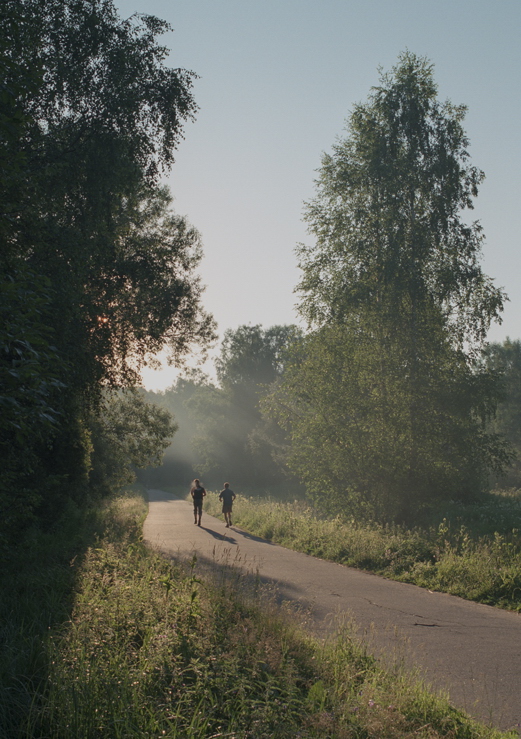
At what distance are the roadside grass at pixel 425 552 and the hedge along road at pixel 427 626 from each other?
0.51 m

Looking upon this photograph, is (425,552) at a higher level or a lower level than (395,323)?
lower

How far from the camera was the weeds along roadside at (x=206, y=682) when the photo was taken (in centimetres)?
375

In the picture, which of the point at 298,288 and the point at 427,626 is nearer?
the point at 427,626

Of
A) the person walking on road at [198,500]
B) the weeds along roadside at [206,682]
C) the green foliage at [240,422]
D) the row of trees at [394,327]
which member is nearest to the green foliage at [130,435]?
the person walking on road at [198,500]

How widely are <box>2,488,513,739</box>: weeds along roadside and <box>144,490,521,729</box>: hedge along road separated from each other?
1.96 ft

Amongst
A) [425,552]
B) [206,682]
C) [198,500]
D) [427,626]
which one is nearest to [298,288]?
[198,500]

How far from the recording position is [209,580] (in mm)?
7789

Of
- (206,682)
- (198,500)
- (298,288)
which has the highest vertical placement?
(298,288)

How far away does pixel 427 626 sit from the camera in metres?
7.48

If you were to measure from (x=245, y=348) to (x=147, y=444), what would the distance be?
52800 millimetres

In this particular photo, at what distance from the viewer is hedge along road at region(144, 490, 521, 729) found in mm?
5098

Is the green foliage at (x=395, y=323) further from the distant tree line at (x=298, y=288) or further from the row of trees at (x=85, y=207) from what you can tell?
the row of trees at (x=85, y=207)

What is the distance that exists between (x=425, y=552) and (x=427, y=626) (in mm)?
5092

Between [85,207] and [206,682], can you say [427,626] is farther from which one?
[85,207]
